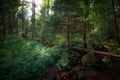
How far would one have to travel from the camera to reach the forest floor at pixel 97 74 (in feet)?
35.0

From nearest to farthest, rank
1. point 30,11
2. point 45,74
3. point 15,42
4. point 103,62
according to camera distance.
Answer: point 103,62 → point 45,74 → point 15,42 → point 30,11

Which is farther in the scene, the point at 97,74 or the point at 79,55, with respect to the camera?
the point at 79,55

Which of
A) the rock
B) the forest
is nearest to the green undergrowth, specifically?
the forest

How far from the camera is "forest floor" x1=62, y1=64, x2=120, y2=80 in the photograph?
10.7 m

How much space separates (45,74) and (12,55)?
4259 mm

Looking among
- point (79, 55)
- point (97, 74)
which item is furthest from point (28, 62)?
point (97, 74)

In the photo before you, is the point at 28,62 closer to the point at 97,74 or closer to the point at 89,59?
the point at 89,59

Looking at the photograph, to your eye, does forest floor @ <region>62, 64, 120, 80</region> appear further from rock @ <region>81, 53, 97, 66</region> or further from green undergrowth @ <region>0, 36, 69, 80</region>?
green undergrowth @ <region>0, 36, 69, 80</region>

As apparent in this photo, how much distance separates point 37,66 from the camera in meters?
13.9

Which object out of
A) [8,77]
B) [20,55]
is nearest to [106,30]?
[20,55]

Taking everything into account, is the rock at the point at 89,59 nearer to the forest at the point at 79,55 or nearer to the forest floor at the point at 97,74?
the forest at the point at 79,55

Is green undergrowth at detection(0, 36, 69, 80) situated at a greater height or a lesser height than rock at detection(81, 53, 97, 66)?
lesser

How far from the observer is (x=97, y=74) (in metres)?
11.0

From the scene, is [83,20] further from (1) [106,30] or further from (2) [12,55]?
(2) [12,55]
